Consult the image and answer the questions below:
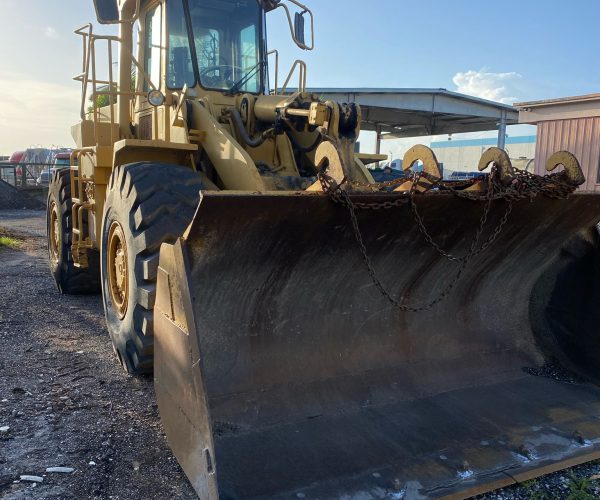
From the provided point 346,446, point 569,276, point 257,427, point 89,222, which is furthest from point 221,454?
point 89,222

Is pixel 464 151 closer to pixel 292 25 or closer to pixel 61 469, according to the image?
pixel 292 25

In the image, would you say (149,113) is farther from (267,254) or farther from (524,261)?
(524,261)

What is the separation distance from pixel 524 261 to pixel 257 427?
2.32m

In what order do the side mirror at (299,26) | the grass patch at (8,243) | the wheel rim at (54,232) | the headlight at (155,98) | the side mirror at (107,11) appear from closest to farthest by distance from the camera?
the headlight at (155,98) < the side mirror at (107,11) < the side mirror at (299,26) < the wheel rim at (54,232) < the grass patch at (8,243)

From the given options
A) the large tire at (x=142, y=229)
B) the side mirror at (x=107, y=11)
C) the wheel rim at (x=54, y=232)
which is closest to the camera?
the large tire at (x=142, y=229)

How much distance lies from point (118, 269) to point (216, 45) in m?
2.22

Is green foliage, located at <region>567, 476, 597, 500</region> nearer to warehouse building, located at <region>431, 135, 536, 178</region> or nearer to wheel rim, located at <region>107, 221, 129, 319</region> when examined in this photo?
wheel rim, located at <region>107, 221, 129, 319</region>

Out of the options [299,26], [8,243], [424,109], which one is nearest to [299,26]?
[299,26]

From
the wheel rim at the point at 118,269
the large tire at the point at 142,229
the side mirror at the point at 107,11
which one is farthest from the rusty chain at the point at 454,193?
the side mirror at the point at 107,11

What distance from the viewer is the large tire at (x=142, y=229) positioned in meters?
3.65

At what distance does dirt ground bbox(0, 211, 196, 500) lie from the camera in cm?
284

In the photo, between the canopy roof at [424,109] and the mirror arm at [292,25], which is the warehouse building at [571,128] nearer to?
the canopy roof at [424,109]

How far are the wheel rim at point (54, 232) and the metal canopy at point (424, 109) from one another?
864 centimetres

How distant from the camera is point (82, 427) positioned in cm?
345
